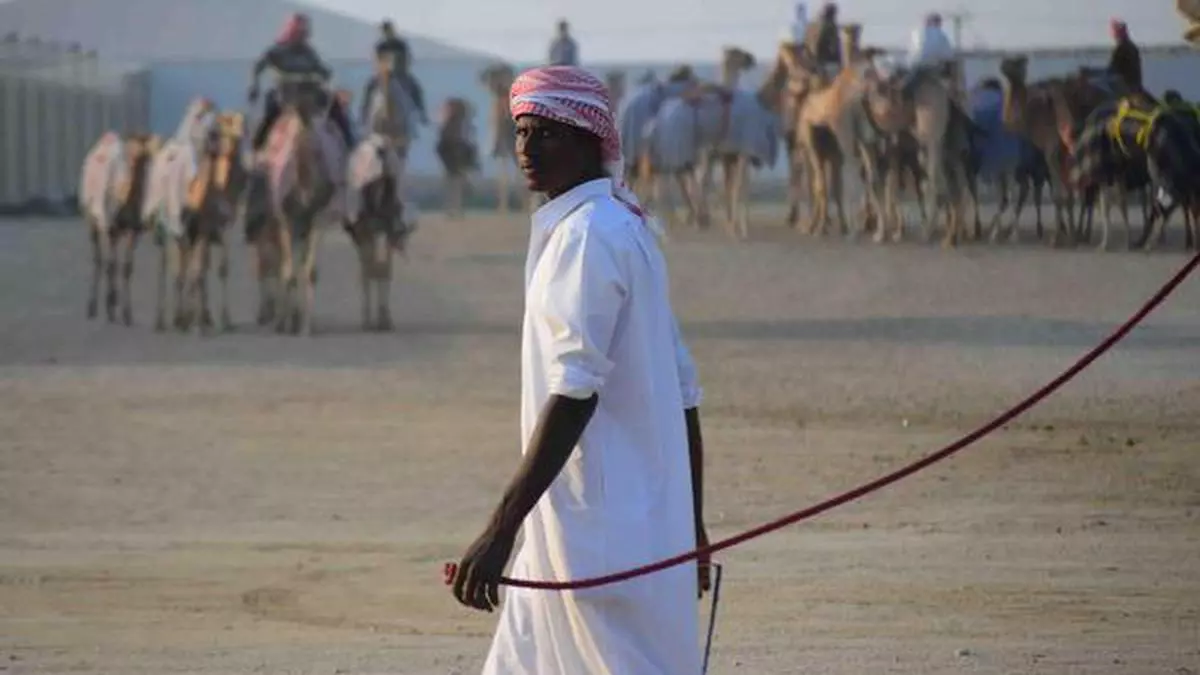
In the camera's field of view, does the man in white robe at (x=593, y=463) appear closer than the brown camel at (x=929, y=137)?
Yes

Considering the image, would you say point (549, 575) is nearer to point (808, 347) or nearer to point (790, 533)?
point (790, 533)

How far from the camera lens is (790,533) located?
12.3 meters

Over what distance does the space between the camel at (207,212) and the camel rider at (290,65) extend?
533 mm

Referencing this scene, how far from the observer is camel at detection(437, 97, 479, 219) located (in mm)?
40456

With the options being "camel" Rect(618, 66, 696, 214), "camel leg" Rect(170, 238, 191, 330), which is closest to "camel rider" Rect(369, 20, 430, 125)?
"camel" Rect(618, 66, 696, 214)

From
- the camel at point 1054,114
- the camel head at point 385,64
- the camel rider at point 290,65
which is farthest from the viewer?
the camel head at point 385,64

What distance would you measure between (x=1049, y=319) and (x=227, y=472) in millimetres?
9042

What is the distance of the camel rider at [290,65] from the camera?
24.0m

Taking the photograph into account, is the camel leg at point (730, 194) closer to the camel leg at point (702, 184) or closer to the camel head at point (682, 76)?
→ the camel leg at point (702, 184)

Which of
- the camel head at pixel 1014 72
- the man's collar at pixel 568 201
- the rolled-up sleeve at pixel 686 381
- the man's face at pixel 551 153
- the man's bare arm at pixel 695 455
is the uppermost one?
the man's face at pixel 551 153

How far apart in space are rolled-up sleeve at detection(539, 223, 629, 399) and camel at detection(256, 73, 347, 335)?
16.8 metres

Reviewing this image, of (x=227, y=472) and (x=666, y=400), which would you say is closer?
(x=666, y=400)

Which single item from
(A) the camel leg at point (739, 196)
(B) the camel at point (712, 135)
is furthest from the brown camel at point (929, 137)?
(B) the camel at point (712, 135)

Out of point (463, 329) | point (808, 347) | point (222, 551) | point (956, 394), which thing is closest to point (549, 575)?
point (222, 551)
